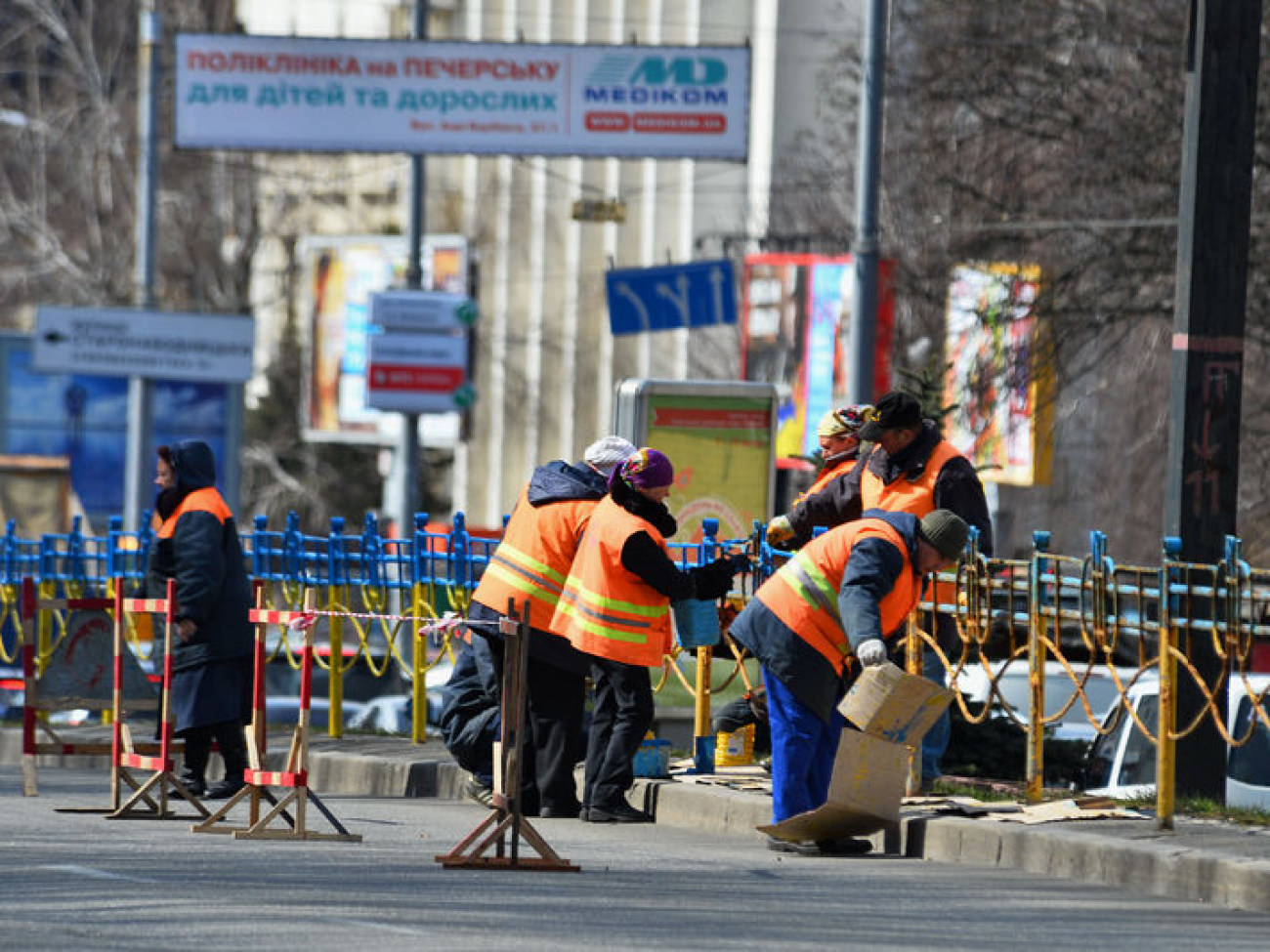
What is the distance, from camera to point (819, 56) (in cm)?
4856

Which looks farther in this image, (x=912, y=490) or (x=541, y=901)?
(x=912, y=490)

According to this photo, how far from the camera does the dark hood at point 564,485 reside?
40.7ft

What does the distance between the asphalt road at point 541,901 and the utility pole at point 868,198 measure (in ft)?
26.6

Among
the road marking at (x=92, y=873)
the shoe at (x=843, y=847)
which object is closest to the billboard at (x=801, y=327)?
the shoe at (x=843, y=847)

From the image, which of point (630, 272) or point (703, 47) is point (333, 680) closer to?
point (630, 272)

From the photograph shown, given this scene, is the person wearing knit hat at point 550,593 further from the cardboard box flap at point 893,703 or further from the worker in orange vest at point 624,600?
the cardboard box flap at point 893,703

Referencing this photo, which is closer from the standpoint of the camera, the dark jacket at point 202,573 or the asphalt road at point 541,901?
the asphalt road at point 541,901

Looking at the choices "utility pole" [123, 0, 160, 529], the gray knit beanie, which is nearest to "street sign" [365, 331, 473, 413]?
"utility pole" [123, 0, 160, 529]

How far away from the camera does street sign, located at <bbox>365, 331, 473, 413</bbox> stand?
88.3 feet

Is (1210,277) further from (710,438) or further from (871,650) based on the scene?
(710,438)

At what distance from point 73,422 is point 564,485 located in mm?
28370

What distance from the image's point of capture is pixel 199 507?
1334cm

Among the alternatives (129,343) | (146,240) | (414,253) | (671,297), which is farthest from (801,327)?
(671,297)

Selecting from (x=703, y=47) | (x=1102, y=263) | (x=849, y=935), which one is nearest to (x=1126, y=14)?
(x=1102, y=263)
